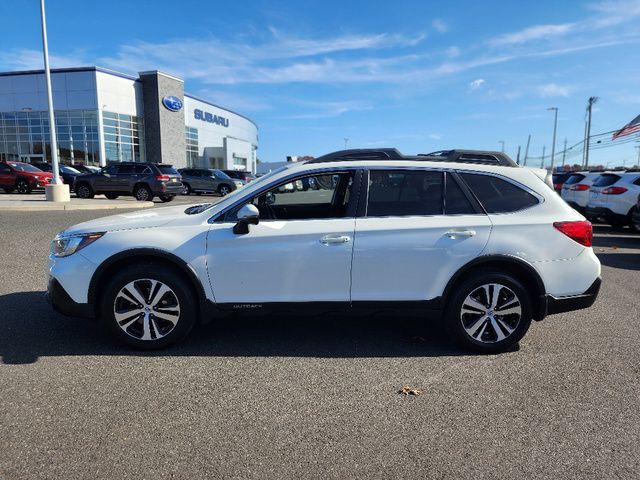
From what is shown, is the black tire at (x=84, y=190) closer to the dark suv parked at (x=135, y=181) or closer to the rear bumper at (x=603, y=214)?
the dark suv parked at (x=135, y=181)

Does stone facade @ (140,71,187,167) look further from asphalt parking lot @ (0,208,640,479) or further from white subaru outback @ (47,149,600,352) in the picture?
white subaru outback @ (47,149,600,352)

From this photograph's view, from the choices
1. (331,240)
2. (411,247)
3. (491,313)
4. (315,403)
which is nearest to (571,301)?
(491,313)

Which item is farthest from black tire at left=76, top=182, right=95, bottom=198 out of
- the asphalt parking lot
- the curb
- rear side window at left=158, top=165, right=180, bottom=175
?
the asphalt parking lot

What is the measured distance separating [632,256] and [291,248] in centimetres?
795

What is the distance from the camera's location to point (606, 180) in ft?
39.2

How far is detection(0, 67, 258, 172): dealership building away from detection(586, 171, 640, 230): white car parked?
1469 inches

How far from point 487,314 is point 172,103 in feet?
148

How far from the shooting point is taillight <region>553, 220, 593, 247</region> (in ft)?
13.3

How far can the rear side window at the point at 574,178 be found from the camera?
14316mm

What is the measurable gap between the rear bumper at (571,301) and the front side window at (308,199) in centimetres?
197

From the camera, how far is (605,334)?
4.64m

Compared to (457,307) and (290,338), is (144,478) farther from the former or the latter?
(457,307)

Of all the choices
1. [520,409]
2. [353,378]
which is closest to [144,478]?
[353,378]

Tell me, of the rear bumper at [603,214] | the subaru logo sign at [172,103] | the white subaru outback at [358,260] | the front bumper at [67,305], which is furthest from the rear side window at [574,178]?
the subaru logo sign at [172,103]
